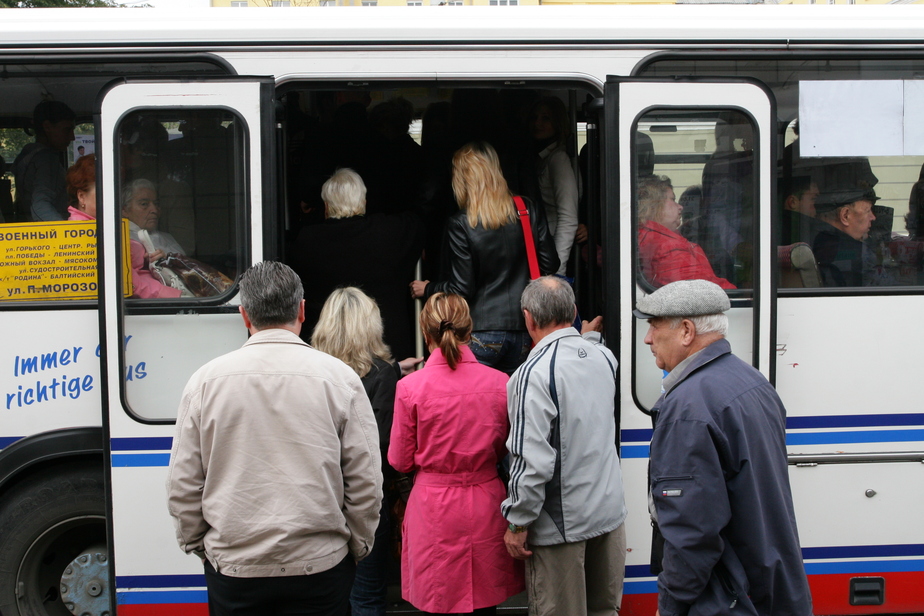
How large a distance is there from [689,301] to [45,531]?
313cm

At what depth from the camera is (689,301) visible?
2250mm

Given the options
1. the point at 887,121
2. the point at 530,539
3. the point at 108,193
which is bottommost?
the point at 530,539

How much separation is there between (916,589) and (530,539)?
208 cm

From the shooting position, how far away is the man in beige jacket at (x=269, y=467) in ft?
7.23

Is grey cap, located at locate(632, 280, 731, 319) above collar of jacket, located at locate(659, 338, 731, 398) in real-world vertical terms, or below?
above

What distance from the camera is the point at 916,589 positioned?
3.57 metres

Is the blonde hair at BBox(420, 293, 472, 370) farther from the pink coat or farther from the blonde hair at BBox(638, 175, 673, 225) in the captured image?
the blonde hair at BBox(638, 175, 673, 225)

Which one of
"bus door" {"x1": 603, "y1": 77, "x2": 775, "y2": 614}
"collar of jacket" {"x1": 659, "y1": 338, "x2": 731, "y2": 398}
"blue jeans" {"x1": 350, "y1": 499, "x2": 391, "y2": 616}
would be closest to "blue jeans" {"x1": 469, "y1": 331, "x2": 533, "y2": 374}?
"bus door" {"x1": 603, "y1": 77, "x2": 775, "y2": 614}

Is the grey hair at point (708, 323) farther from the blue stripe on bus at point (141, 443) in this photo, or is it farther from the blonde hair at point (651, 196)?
the blue stripe on bus at point (141, 443)

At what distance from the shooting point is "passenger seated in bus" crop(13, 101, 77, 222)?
11.4 ft

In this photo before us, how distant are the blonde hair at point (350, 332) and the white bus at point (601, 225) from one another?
391 mm

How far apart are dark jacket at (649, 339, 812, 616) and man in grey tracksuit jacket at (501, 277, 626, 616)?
0.71 metres

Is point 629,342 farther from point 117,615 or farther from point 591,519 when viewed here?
point 117,615

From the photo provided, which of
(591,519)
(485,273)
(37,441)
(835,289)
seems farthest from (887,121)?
(37,441)
